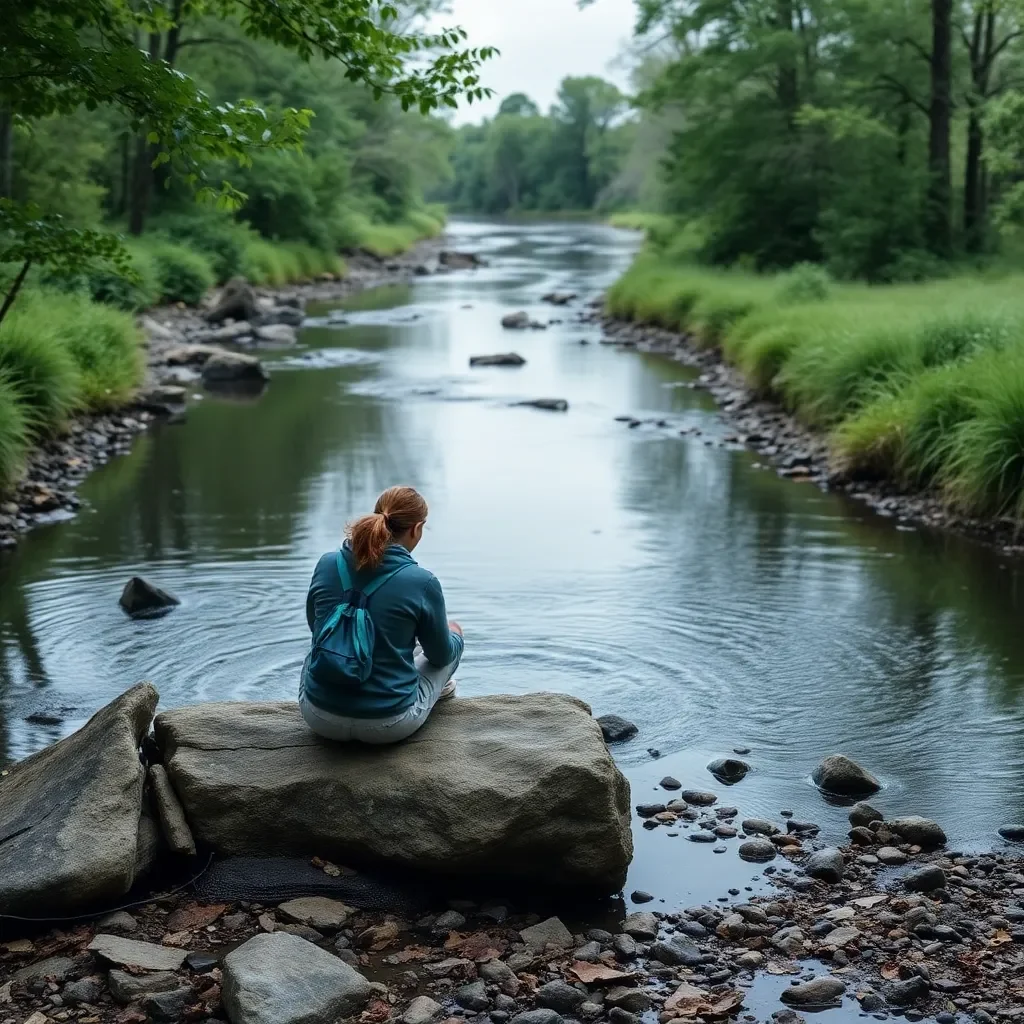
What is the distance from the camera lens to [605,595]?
1016 cm

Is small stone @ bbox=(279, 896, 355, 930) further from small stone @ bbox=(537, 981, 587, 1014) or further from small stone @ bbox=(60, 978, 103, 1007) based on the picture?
small stone @ bbox=(537, 981, 587, 1014)

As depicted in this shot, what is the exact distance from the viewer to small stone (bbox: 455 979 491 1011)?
456 centimetres

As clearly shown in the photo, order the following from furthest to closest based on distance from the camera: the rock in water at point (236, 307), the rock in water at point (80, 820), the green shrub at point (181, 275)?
the green shrub at point (181, 275) → the rock in water at point (236, 307) → the rock in water at point (80, 820)

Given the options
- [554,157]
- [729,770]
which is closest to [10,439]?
[729,770]

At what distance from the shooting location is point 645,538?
12203mm

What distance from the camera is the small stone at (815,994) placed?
4.60m

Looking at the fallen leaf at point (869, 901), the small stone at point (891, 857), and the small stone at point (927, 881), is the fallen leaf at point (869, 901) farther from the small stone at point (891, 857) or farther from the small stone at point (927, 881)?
the small stone at point (891, 857)

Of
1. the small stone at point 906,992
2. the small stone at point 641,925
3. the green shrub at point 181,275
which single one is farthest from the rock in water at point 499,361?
the small stone at point 906,992

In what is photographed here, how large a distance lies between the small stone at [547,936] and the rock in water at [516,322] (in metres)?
24.5

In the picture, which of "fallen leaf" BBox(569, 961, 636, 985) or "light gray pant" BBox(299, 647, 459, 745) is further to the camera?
"light gray pant" BBox(299, 647, 459, 745)

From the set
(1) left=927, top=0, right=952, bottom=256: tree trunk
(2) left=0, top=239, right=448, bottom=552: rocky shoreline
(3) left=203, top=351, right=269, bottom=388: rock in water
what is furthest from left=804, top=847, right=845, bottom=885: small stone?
(1) left=927, top=0, right=952, bottom=256: tree trunk

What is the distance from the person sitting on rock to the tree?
2418 mm

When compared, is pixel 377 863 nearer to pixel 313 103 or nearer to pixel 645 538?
pixel 645 538

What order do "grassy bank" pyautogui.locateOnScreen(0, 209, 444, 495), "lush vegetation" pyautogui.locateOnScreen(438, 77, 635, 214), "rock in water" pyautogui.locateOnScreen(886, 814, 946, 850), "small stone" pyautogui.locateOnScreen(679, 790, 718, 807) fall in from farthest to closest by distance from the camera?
1. "lush vegetation" pyautogui.locateOnScreen(438, 77, 635, 214)
2. "grassy bank" pyautogui.locateOnScreen(0, 209, 444, 495)
3. "small stone" pyautogui.locateOnScreen(679, 790, 718, 807)
4. "rock in water" pyautogui.locateOnScreen(886, 814, 946, 850)
